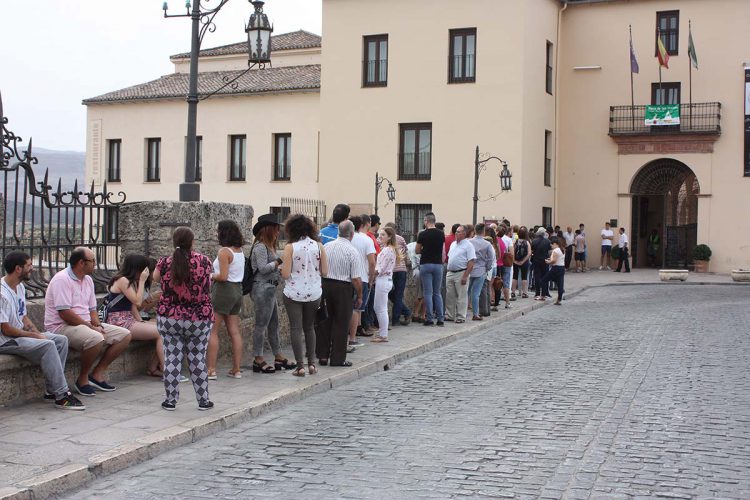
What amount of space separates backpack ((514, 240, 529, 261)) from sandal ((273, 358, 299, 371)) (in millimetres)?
11306

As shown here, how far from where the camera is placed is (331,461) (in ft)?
23.3

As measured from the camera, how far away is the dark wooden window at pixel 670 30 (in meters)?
34.3

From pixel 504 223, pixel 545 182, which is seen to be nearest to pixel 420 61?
pixel 545 182

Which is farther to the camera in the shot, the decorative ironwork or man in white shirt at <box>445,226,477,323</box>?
man in white shirt at <box>445,226,477,323</box>

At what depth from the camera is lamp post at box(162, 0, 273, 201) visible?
508 inches

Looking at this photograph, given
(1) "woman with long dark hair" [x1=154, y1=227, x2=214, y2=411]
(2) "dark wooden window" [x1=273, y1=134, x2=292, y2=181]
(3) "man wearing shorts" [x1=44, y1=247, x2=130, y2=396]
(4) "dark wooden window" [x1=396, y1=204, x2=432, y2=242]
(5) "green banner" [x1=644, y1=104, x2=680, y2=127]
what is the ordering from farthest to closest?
(2) "dark wooden window" [x1=273, y1=134, x2=292, y2=181] → (4) "dark wooden window" [x1=396, y1=204, x2=432, y2=242] → (5) "green banner" [x1=644, y1=104, x2=680, y2=127] → (3) "man wearing shorts" [x1=44, y1=247, x2=130, y2=396] → (1) "woman with long dark hair" [x1=154, y1=227, x2=214, y2=411]

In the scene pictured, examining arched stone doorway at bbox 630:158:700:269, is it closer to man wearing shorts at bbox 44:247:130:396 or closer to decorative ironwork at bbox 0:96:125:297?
decorative ironwork at bbox 0:96:125:297

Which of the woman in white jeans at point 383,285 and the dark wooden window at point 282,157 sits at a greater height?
the dark wooden window at point 282,157

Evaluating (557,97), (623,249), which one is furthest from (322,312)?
(557,97)

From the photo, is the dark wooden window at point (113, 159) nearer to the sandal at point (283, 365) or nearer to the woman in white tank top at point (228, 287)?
A: the sandal at point (283, 365)

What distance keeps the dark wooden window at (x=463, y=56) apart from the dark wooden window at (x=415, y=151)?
6.62ft

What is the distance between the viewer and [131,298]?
971 centimetres

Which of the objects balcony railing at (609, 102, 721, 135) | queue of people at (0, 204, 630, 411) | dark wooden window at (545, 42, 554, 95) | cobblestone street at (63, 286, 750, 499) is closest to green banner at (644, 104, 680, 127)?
balcony railing at (609, 102, 721, 135)

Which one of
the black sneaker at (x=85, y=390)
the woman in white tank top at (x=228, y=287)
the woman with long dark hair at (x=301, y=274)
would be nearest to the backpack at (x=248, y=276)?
the woman in white tank top at (x=228, y=287)
